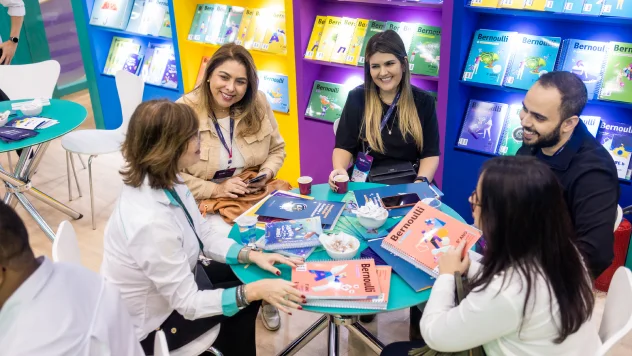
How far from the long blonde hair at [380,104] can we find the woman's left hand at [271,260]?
120cm

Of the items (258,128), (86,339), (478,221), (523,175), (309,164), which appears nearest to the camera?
(86,339)

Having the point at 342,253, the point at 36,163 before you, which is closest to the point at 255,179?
the point at 342,253

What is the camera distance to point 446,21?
351cm

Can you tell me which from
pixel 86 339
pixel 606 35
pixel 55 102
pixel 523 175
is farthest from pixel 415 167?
pixel 55 102

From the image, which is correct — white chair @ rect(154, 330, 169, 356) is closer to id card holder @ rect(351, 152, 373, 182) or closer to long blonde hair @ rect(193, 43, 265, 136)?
long blonde hair @ rect(193, 43, 265, 136)

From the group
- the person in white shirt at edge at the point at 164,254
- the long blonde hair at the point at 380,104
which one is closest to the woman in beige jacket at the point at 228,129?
the long blonde hair at the point at 380,104

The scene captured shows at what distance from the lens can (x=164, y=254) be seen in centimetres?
198

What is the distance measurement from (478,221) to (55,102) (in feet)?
11.3

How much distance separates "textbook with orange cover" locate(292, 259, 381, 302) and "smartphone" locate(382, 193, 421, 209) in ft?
1.62

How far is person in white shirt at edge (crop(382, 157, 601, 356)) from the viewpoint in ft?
5.06

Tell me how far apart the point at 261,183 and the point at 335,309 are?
1.25m

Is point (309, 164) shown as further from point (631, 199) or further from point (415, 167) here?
point (631, 199)

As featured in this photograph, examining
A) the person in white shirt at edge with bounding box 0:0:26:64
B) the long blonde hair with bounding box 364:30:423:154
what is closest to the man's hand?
the person in white shirt at edge with bounding box 0:0:26:64

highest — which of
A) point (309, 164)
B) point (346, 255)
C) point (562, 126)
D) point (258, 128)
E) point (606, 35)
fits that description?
point (606, 35)
